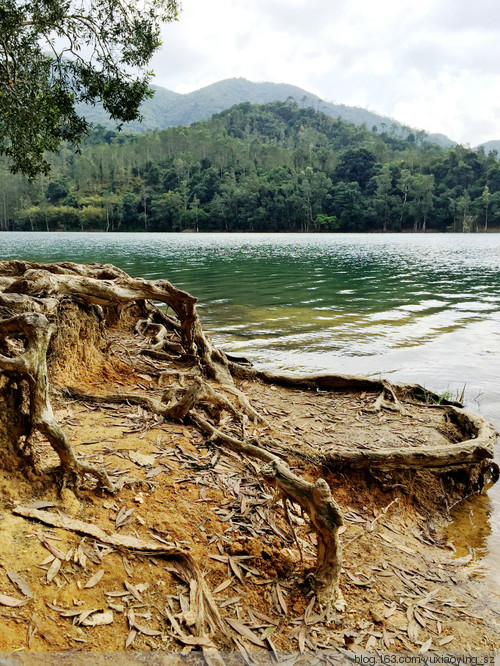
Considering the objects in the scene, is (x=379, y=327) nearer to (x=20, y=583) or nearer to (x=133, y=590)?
(x=133, y=590)

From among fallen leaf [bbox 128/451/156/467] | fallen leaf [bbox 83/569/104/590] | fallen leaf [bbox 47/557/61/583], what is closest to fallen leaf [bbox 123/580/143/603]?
fallen leaf [bbox 83/569/104/590]

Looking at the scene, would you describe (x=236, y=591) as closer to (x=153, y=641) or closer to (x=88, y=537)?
(x=153, y=641)

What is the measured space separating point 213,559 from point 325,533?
0.74m

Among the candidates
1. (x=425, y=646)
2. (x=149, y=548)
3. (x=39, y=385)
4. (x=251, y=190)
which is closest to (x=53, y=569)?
(x=149, y=548)

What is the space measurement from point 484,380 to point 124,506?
8116mm

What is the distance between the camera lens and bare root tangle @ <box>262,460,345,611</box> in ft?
9.52

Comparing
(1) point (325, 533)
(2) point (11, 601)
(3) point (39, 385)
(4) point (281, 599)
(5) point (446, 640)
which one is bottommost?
(5) point (446, 640)

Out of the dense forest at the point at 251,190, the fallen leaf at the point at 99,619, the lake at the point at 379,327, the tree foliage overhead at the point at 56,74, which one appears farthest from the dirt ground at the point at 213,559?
the dense forest at the point at 251,190

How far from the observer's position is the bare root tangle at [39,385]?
121 inches

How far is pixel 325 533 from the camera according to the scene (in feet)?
9.79

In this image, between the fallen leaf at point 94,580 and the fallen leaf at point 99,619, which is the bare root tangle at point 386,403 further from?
the fallen leaf at point 99,619

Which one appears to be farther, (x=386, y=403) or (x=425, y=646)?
(x=386, y=403)

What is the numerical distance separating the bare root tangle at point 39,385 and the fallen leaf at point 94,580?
2.37 ft

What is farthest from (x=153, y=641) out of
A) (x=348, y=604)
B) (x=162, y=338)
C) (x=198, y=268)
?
(x=198, y=268)
